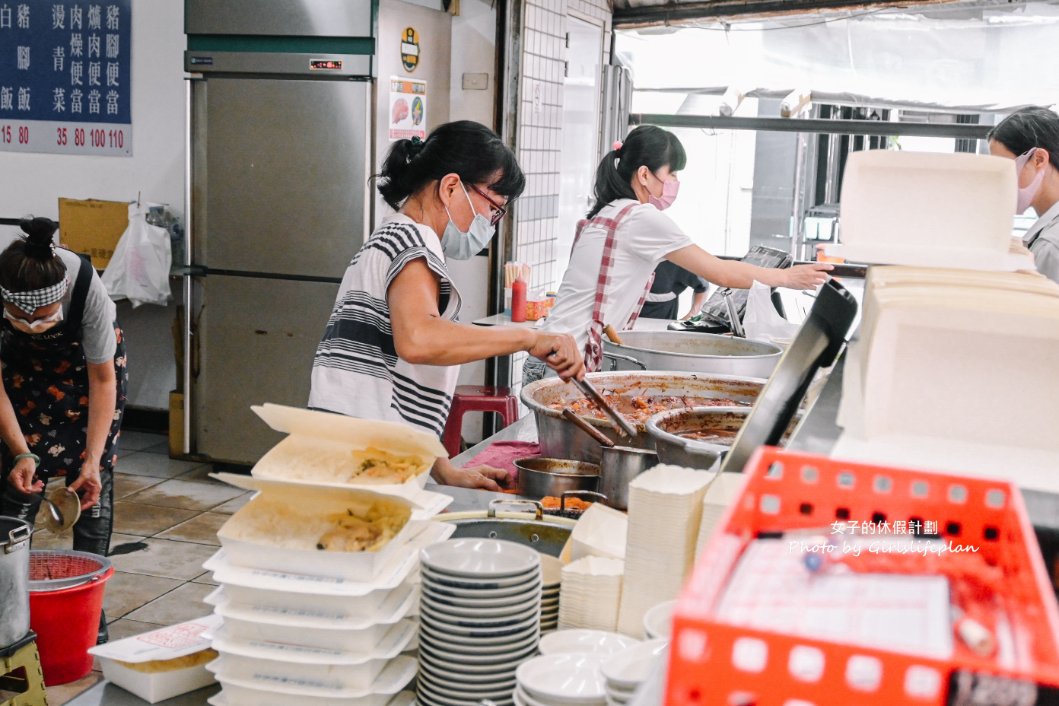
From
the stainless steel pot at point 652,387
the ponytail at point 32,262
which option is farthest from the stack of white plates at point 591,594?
the ponytail at point 32,262

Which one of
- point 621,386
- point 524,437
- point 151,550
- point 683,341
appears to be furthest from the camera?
point 151,550

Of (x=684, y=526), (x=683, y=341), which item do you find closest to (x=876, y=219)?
(x=684, y=526)

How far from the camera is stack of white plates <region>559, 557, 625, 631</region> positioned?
167cm

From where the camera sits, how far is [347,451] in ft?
5.78

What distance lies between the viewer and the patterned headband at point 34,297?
3549 mm

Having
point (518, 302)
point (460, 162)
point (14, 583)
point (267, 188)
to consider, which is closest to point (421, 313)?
point (460, 162)

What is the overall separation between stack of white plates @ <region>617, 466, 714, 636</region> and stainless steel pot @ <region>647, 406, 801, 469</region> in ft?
1.91

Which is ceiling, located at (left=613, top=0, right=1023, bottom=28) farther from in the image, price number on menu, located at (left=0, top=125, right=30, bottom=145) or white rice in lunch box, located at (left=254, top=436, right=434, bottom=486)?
white rice in lunch box, located at (left=254, top=436, right=434, bottom=486)

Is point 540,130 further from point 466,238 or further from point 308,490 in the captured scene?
point 308,490

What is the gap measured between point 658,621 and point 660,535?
12cm

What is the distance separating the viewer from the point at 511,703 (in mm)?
1614

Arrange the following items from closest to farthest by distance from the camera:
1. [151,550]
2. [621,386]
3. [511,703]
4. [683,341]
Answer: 1. [511,703]
2. [621,386]
3. [683,341]
4. [151,550]

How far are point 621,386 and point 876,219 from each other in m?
1.78

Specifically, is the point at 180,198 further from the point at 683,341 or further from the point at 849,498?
the point at 849,498
